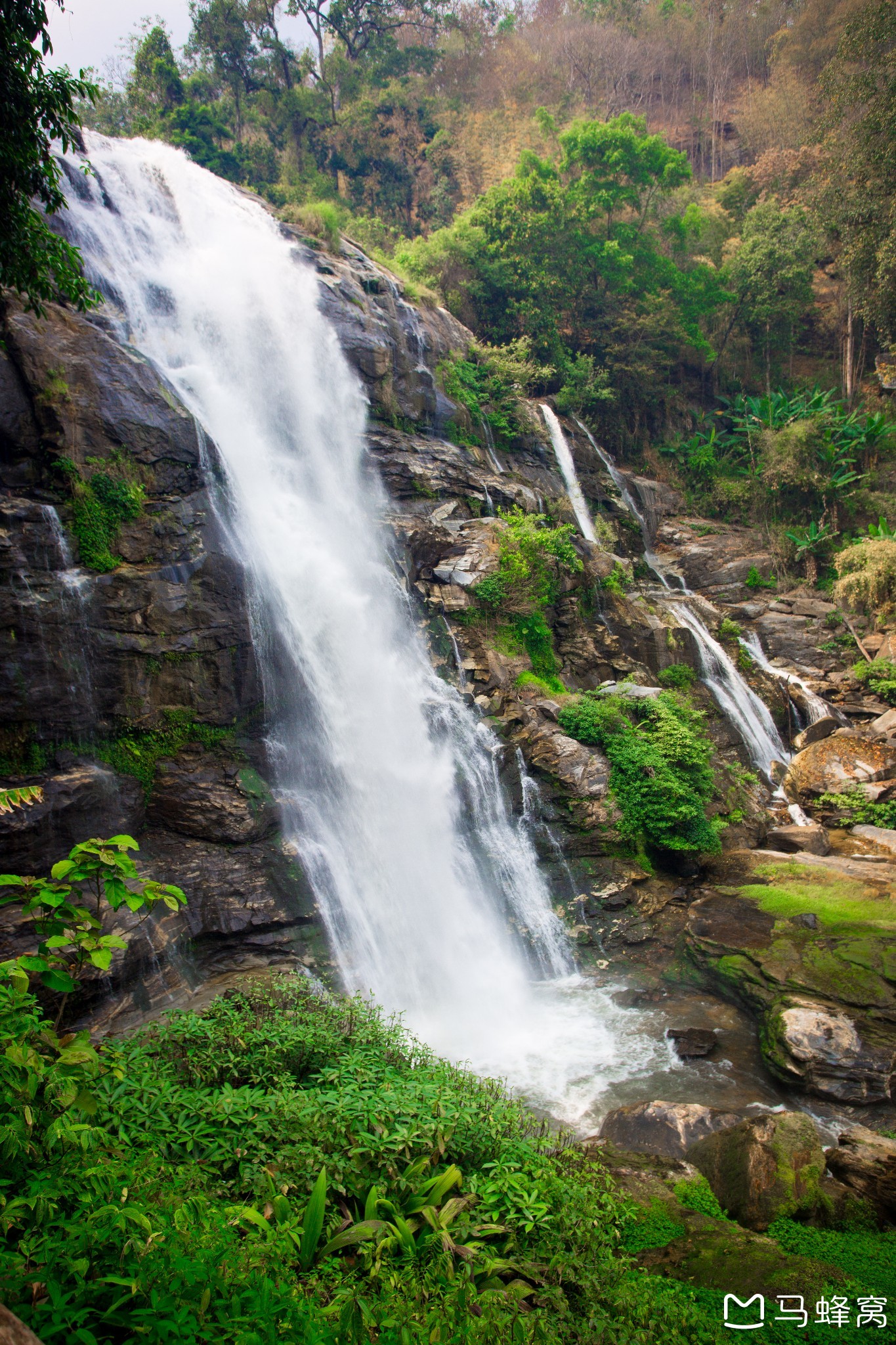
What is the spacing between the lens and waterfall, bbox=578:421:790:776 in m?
16.7

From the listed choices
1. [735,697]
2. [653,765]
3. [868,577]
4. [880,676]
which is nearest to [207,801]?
[653,765]

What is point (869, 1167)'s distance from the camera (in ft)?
17.7

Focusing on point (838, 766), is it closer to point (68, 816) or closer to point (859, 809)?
point (859, 809)

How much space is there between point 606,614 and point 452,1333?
14869 millimetres

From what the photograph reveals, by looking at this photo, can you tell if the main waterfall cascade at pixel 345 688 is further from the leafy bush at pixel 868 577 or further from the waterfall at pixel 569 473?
the leafy bush at pixel 868 577

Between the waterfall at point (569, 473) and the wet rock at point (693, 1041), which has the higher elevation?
the waterfall at point (569, 473)

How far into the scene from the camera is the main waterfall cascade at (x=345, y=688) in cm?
966

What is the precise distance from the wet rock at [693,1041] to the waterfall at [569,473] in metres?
13.2

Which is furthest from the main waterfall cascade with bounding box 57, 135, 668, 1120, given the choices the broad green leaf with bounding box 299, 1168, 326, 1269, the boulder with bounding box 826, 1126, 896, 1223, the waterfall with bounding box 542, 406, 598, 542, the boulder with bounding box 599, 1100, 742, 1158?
the waterfall with bounding box 542, 406, 598, 542

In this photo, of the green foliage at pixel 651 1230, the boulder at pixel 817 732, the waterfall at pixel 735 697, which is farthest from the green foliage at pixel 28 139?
the boulder at pixel 817 732

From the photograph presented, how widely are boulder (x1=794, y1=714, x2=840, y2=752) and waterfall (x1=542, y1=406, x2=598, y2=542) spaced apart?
7266 mm

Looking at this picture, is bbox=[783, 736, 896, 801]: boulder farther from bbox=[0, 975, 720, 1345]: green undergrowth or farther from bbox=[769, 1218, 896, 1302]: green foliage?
bbox=[0, 975, 720, 1345]: green undergrowth

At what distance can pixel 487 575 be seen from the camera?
1459 cm

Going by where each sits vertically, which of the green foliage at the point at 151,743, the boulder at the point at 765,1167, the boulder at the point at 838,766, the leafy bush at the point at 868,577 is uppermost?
the leafy bush at the point at 868,577
